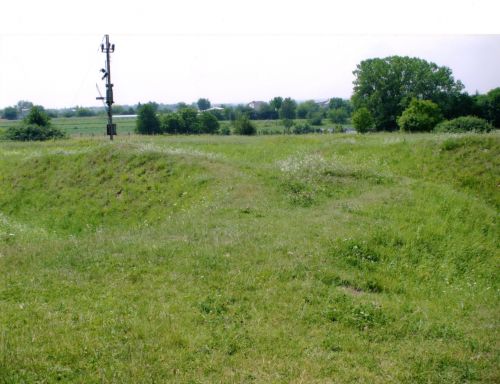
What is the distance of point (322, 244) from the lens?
926 cm

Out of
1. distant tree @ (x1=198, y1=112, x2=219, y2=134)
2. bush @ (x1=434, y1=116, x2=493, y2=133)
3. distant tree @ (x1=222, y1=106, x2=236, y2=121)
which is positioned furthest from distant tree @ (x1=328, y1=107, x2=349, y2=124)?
bush @ (x1=434, y1=116, x2=493, y2=133)

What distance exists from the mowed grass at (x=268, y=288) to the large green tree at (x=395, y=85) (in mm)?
47673

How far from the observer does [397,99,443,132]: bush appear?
45.7 metres

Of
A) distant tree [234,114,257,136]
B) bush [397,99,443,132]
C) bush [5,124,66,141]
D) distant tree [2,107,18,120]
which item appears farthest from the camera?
distant tree [2,107,18,120]

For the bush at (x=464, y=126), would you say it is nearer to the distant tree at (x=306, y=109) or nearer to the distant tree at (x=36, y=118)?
the distant tree at (x=36, y=118)

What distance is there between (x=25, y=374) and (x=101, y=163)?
17375 millimetres

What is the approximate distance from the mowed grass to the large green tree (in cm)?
4767

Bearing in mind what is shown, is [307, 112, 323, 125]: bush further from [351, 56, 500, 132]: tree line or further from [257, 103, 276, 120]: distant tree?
[351, 56, 500, 132]: tree line

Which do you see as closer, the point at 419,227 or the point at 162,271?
the point at 162,271

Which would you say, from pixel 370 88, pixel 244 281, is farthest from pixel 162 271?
pixel 370 88

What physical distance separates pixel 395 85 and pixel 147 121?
38005mm

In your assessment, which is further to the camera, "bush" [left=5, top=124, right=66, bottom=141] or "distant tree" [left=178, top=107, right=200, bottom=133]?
"distant tree" [left=178, top=107, right=200, bottom=133]

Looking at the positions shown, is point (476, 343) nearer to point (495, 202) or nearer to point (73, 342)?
point (73, 342)

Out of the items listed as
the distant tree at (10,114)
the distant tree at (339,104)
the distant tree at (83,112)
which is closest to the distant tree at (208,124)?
the distant tree at (339,104)
